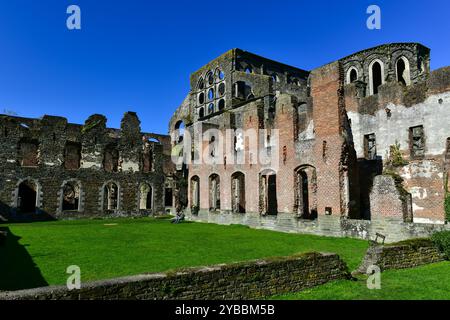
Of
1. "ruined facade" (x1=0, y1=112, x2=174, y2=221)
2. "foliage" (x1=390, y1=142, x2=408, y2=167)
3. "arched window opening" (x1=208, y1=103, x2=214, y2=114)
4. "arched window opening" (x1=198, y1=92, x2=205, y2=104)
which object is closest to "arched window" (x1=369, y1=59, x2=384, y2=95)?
"foliage" (x1=390, y1=142, x2=408, y2=167)

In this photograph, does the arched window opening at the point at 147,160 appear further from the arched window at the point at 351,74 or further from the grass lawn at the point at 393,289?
the grass lawn at the point at 393,289

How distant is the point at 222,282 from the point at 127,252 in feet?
20.4

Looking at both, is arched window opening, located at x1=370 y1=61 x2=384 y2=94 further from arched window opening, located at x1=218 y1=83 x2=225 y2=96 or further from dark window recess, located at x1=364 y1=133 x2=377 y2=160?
arched window opening, located at x1=218 y1=83 x2=225 y2=96

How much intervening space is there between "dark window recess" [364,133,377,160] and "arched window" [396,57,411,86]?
13211 millimetres

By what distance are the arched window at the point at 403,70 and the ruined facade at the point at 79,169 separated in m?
23.1

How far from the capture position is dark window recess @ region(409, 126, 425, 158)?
703 inches

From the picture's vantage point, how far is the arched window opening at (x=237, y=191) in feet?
75.5

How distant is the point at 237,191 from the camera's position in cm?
2327

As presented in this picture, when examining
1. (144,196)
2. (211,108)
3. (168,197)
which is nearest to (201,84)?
(211,108)

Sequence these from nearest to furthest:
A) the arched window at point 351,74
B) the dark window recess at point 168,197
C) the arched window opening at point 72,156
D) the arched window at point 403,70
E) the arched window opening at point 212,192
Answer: the arched window opening at point 212,192 → the arched window opening at point 72,156 → the arched window at point 403,70 → the arched window at point 351,74 → the dark window recess at point 168,197

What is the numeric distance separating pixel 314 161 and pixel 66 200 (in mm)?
24136

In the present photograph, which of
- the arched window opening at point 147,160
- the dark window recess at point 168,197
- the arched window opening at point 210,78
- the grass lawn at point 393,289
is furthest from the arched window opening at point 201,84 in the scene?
the grass lawn at point 393,289
